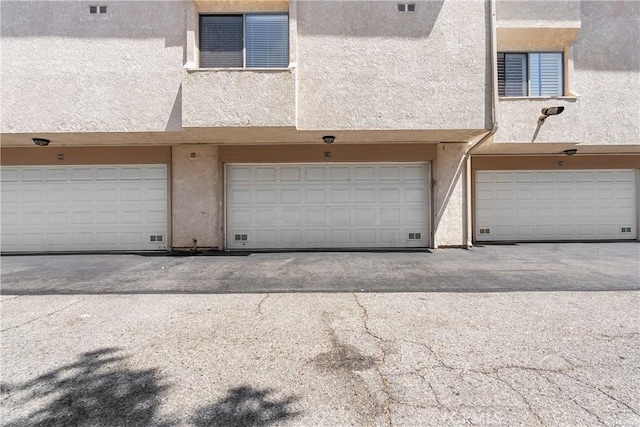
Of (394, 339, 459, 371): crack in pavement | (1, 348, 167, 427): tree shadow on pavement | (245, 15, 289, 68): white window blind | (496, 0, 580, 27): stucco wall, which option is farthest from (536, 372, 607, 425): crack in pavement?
(496, 0, 580, 27): stucco wall

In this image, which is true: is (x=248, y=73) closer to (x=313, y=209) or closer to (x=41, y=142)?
(x=313, y=209)

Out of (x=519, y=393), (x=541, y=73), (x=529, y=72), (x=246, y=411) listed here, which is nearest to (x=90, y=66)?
(x=246, y=411)

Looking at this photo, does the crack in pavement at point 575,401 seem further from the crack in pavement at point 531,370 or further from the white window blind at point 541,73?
the white window blind at point 541,73

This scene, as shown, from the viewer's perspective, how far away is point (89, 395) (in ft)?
7.82

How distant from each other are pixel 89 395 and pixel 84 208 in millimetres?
8320

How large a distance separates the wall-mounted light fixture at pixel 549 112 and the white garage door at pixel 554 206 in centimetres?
209

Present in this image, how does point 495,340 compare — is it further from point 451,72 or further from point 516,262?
point 451,72

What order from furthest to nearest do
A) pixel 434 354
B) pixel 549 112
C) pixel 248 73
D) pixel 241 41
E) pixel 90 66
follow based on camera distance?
1. pixel 549 112
2. pixel 241 41
3. pixel 90 66
4. pixel 248 73
5. pixel 434 354

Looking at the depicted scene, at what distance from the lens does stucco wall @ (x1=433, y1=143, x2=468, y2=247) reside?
8.95 m

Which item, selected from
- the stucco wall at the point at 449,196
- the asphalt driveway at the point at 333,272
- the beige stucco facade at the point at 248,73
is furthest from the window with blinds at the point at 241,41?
the stucco wall at the point at 449,196

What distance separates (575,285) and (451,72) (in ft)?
17.0

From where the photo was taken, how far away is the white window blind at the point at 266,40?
24.3 ft

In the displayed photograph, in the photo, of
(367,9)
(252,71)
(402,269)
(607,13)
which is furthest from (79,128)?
(607,13)

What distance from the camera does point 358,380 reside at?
2.56 meters
